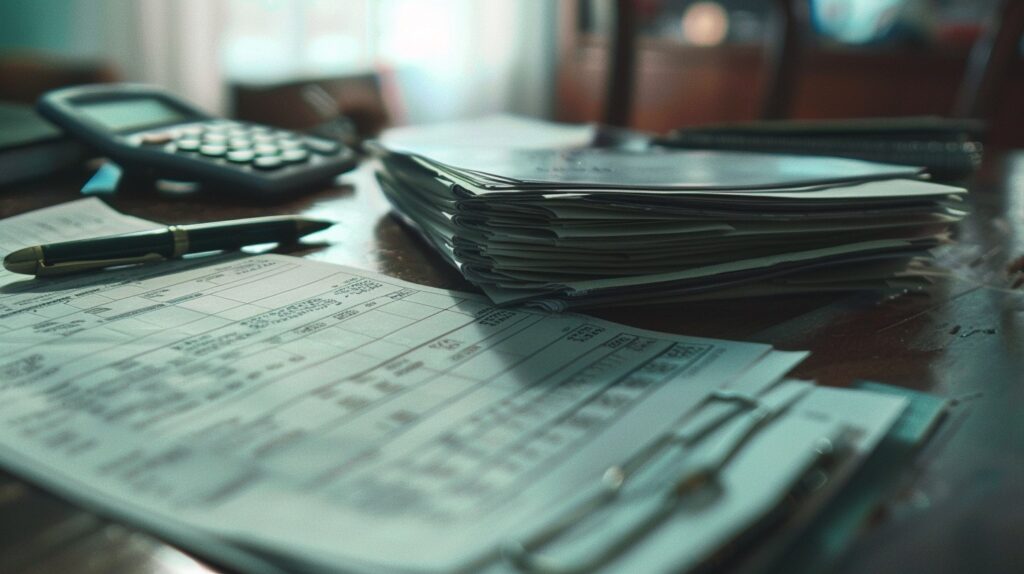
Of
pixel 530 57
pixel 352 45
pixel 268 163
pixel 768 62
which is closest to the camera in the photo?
pixel 268 163

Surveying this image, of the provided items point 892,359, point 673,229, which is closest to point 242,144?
point 673,229

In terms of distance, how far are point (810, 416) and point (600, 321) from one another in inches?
5.7

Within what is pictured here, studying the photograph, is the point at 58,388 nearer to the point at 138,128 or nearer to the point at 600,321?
the point at 600,321

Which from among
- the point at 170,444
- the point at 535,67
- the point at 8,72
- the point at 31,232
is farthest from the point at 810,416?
the point at 535,67

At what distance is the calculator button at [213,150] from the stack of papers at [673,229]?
28cm

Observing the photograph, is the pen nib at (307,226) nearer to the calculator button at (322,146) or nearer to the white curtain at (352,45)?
the calculator button at (322,146)

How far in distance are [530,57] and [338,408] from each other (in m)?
3.30

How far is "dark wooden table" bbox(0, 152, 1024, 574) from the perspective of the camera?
10.2 inches

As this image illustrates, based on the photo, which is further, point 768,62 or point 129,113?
point 768,62

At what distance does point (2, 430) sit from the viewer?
1.04ft

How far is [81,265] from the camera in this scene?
20.7 inches

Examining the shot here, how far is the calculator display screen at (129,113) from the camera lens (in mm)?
820

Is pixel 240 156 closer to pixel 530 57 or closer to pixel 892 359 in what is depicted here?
pixel 892 359

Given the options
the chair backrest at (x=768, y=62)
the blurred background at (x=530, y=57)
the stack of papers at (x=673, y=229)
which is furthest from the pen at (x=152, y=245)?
the chair backrest at (x=768, y=62)
